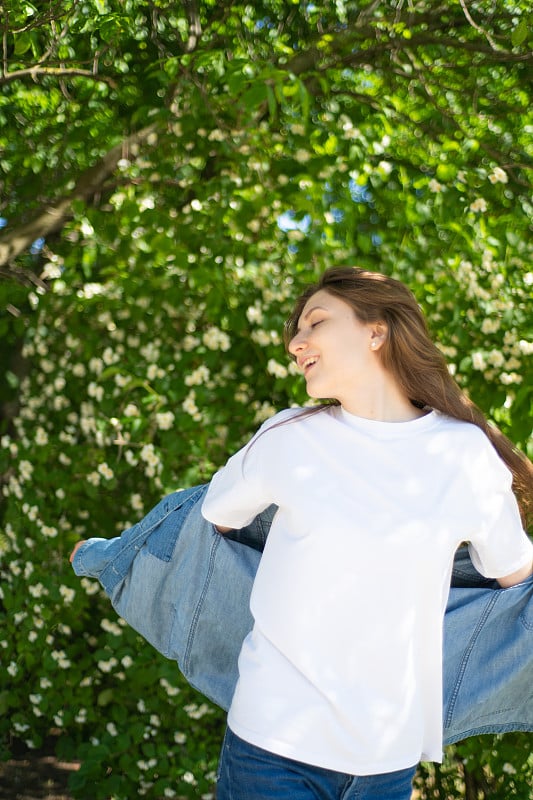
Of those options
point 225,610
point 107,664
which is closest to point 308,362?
point 225,610

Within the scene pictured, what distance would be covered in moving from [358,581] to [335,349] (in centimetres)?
47

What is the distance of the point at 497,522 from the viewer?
5.53ft

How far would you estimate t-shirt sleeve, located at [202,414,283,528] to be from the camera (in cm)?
170

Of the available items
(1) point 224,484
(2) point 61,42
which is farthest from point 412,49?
(1) point 224,484

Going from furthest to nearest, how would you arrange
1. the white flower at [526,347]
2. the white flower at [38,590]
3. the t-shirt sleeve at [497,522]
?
the white flower at [38,590], the white flower at [526,347], the t-shirt sleeve at [497,522]

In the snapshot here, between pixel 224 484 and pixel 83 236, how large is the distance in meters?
1.96

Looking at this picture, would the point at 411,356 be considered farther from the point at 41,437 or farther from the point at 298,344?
the point at 41,437

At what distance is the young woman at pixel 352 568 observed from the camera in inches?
61.8

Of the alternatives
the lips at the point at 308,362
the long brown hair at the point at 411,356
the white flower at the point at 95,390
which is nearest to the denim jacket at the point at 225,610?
the long brown hair at the point at 411,356

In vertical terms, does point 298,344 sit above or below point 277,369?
above

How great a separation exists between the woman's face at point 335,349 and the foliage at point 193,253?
96cm

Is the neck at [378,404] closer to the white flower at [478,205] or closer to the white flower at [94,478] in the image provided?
the white flower at [478,205]

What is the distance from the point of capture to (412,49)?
3.49 meters

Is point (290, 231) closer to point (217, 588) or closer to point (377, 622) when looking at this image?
point (217, 588)
